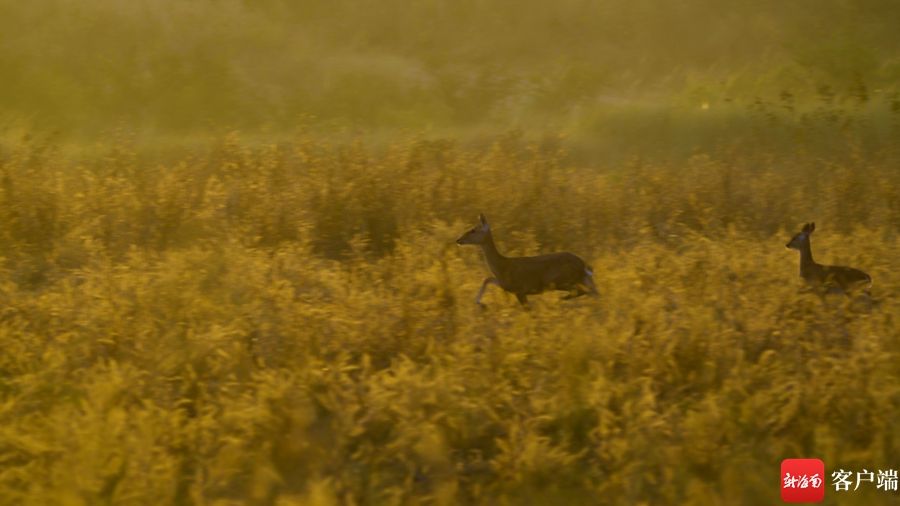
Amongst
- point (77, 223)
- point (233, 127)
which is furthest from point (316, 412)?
point (233, 127)

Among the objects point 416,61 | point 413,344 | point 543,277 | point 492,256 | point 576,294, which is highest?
point 416,61

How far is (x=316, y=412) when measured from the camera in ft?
19.4

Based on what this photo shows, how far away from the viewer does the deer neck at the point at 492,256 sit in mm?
7477

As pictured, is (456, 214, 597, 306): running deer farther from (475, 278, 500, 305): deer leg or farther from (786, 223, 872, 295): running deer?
(786, 223, 872, 295): running deer

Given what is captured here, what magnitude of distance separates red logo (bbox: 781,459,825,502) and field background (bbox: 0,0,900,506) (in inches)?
3.4

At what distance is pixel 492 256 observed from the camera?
754 centimetres

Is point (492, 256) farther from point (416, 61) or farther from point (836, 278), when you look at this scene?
point (416, 61)

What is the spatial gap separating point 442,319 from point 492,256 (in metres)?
0.76

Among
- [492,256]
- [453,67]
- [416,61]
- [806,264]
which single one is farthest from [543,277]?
[416,61]

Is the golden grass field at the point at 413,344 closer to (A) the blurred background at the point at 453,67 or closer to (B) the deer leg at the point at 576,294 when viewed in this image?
(B) the deer leg at the point at 576,294

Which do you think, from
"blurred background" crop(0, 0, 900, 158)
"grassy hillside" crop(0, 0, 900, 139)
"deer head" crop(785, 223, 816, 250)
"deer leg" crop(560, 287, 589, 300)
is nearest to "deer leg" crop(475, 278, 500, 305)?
"deer leg" crop(560, 287, 589, 300)

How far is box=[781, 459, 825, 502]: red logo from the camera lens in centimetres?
512

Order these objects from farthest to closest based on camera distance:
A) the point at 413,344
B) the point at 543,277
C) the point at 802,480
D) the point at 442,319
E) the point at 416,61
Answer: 1. the point at 416,61
2. the point at 543,277
3. the point at 442,319
4. the point at 413,344
5. the point at 802,480

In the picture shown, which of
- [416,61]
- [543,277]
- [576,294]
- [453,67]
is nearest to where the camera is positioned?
[543,277]
